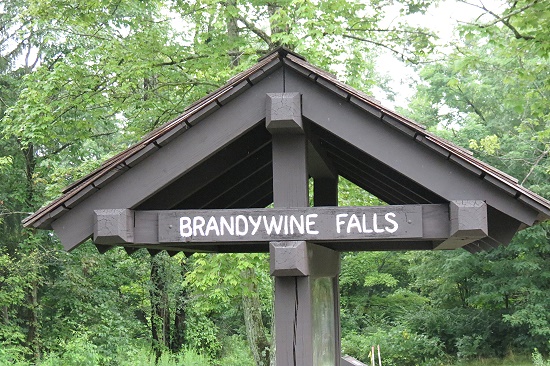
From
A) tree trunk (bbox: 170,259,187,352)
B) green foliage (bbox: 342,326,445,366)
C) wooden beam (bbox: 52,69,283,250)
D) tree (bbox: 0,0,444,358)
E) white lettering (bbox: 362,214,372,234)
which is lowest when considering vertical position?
green foliage (bbox: 342,326,445,366)

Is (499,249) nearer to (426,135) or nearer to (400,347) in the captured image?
(400,347)

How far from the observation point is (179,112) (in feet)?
42.8

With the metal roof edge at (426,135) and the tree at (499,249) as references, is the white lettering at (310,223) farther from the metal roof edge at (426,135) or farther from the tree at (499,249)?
the tree at (499,249)

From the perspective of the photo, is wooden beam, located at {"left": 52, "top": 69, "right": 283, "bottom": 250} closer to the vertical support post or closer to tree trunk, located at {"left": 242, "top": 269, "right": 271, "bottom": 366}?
the vertical support post

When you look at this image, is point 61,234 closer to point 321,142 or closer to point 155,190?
point 155,190

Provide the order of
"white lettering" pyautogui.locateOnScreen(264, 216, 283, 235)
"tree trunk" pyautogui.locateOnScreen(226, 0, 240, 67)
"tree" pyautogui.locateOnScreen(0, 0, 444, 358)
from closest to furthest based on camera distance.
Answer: "white lettering" pyautogui.locateOnScreen(264, 216, 283, 235), "tree" pyautogui.locateOnScreen(0, 0, 444, 358), "tree trunk" pyautogui.locateOnScreen(226, 0, 240, 67)

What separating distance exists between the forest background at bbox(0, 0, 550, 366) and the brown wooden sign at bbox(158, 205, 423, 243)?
17.0 feet

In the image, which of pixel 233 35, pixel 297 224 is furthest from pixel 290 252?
pixel 233 35

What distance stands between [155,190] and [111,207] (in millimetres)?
287

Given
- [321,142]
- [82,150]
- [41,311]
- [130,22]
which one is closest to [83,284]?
[41,311]

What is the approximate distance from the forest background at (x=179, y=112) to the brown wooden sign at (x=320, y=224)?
17.0 ft

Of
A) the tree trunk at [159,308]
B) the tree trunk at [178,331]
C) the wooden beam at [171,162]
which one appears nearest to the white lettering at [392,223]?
the wooden beam at [171,162]

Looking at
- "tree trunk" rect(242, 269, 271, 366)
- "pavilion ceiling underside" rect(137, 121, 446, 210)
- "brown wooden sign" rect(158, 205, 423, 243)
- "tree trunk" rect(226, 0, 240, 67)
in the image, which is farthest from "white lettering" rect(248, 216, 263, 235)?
"tree trunk" rect(242, 269, 271, 366)

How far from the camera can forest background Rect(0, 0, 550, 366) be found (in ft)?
39.4
